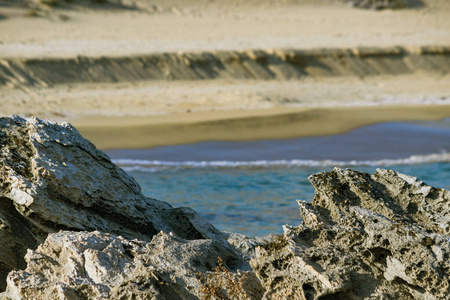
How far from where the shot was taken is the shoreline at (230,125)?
13375mm

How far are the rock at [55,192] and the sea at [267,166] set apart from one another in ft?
9.10

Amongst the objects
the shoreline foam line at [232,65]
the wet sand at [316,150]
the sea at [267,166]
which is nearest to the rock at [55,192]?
the sea at [267,166]

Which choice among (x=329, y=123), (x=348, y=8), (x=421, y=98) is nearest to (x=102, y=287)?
(x=329, y=123)

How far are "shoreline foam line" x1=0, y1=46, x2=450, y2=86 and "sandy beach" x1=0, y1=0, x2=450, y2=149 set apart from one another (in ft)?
0.13

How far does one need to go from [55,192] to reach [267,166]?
25.3 ft

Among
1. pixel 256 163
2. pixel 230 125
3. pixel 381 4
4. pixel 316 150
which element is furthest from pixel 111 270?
pixel 381 4

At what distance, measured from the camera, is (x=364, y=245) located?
3.24 metres

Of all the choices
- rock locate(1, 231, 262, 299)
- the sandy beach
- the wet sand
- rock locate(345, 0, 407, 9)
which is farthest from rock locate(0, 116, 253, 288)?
rock locate(345, 0, 407, 9)

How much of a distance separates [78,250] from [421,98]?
53.9 feet

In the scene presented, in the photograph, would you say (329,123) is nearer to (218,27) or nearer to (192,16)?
(218,27)

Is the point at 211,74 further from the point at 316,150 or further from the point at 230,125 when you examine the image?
the point at 316,150

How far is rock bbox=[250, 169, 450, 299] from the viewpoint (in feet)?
9.85

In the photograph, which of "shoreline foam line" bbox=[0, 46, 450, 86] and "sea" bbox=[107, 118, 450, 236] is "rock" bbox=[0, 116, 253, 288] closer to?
"sea" bbox=[107, 118, 450, 236]

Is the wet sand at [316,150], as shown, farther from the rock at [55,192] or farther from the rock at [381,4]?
the rock at [381,4]
